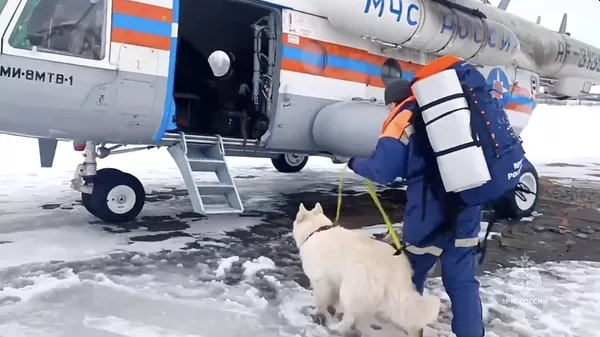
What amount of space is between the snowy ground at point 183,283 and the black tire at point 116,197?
165mm

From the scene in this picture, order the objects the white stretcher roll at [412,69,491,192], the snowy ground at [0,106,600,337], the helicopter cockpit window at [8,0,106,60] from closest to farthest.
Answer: the white stretcher roll at [412,69,491,192] < the snowy ground at [0,106,600,337] < the helicopter cockpit window at [8,0,106,60]

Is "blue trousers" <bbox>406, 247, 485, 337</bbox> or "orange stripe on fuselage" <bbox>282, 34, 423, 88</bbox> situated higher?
"orange stripe on fuselage" <bbox>282, 34, 423, 88</bbox>

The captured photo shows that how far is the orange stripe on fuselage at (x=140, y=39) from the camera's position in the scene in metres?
4.77

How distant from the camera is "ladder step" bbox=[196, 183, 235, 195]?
5.14m

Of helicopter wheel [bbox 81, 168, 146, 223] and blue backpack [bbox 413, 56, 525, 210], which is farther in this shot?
helicopter wheel [bbox 81, 168, 146, 223]

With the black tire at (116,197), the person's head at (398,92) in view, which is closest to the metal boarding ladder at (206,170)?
the black tire at (116,197)

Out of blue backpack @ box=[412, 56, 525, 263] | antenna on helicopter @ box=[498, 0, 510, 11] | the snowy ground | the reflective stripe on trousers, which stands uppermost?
antenna on helicopter @ box=[498, 0, 510, 11]

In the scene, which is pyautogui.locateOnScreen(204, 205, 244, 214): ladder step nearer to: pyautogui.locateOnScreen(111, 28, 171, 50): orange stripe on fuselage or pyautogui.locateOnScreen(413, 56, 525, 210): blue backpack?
pyautogui.locateOnScreen(111, 28, 171, 50): orange stripe on fuselage

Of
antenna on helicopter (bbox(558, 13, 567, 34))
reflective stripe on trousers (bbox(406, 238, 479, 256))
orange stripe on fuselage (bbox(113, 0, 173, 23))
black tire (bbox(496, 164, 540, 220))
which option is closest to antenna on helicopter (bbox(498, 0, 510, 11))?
antenna on helicopter (bbox(558, 13, 567, 34))

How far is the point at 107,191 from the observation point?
5.25 metres

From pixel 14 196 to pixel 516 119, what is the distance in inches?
298

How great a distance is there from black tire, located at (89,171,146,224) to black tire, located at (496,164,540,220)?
4.28 metres

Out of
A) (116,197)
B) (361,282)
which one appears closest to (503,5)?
(116,197)

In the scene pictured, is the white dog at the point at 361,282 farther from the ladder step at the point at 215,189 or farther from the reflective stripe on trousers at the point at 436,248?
the ladder step at the point at 215,189
